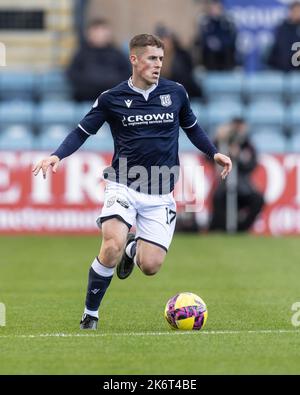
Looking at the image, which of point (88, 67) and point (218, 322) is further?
point (88, 67)

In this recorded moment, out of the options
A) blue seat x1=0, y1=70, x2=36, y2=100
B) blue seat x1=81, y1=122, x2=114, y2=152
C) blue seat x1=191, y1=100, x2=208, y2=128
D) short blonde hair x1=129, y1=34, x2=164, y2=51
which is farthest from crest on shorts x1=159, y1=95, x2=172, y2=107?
blue seat x1=0, y1=70, x2=36, y2=100

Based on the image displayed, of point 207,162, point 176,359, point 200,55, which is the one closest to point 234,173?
point 207,162

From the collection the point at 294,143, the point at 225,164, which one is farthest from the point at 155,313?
the point at 294,143

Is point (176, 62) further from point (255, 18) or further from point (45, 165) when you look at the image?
point (45, 165)

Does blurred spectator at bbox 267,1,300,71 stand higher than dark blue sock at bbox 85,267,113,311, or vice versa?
blurred spectator at bbox 267,1,300,71

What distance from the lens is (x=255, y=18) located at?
23.6 meters

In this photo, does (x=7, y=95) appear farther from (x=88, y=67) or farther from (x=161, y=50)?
(x=161, y=50)

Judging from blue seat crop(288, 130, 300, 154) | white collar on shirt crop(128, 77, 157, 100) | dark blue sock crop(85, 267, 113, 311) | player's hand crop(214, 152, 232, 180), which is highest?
white collar on shirt crop(128, 77, 157, 100)

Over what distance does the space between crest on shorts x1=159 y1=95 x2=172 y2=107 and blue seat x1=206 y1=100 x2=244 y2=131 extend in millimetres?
12484

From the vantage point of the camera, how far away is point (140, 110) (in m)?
10.0

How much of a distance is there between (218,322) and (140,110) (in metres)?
2.01

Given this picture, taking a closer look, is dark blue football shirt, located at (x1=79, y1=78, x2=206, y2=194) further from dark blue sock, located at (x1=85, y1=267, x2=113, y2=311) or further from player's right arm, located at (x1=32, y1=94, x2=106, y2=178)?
dark blue sock, located at (x1=85, y1=267, x2=113, y2=311)

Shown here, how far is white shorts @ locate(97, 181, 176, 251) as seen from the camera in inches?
389

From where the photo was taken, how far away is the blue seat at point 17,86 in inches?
943
